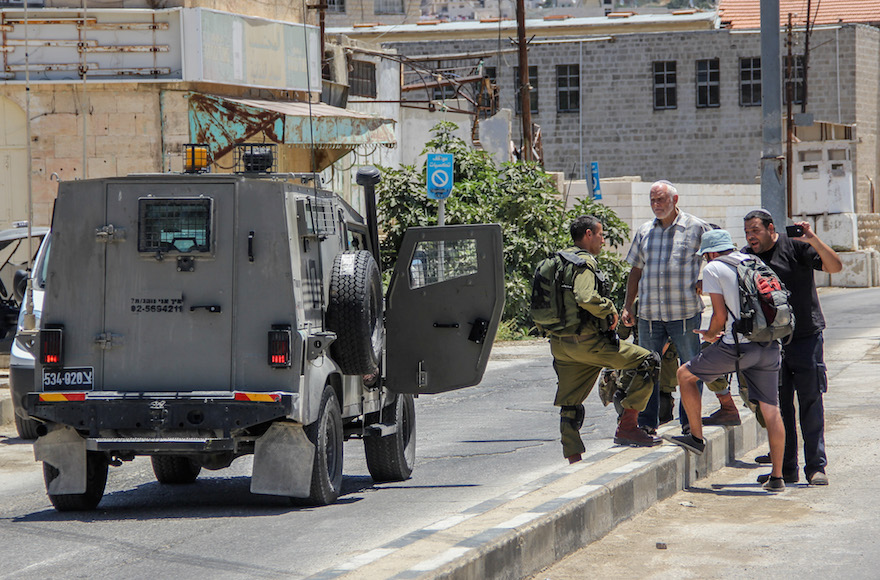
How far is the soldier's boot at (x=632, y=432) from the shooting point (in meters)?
8.32

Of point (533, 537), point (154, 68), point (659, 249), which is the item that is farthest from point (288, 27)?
point (533, 537)

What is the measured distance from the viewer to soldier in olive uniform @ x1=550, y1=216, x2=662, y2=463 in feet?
25.9

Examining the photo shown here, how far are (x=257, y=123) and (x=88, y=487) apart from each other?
1246 cm

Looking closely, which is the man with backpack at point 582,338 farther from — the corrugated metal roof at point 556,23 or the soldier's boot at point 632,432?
the corrugated metal roof at point 556,23

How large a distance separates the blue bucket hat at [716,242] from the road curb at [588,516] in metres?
1.33

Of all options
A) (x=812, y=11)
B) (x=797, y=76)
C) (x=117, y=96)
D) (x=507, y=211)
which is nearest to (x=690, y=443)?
(x=117, y=96)

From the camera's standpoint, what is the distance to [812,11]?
54469 millimetres

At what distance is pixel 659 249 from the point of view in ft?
28.9

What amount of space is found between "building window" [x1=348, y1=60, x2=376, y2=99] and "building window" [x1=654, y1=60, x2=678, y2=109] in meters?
23.2

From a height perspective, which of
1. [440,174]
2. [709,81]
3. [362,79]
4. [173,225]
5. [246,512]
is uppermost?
[709,81]

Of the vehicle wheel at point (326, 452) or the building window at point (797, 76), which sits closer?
the vehicle wheel at point (326, 452)

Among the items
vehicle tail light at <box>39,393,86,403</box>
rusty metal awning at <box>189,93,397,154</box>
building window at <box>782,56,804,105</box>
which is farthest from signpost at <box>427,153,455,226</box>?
building window at <box>782,56,804,105</box>

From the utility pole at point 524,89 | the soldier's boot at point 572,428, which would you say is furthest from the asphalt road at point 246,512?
the utility pole at point 524,89

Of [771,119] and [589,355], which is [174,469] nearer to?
[589,355]
